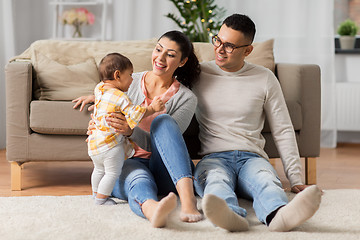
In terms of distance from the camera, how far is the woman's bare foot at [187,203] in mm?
1906

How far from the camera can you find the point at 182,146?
6.66ft

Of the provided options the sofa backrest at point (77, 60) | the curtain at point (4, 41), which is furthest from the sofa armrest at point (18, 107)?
the curtain at point (4, 41)

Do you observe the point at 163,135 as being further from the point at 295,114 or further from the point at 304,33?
the point at 304,33

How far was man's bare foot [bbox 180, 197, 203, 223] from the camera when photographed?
1902 millimetres

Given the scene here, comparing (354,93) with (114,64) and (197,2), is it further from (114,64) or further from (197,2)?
(114,64)

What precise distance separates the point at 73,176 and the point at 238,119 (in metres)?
1.11

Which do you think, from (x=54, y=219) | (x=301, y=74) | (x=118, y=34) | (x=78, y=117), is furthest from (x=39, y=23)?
(x=54, y=219)

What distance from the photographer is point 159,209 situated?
69.3 inches

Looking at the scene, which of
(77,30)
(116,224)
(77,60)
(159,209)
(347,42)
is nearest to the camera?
(159,209)

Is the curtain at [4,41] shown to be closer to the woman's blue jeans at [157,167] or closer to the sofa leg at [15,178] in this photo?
the sofa leg at [15,178]

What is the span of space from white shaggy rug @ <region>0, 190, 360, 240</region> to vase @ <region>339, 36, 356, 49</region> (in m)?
2.43

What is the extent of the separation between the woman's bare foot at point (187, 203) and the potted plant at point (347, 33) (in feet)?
9.52

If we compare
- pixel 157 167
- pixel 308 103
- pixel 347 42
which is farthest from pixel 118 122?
pixel 347 42

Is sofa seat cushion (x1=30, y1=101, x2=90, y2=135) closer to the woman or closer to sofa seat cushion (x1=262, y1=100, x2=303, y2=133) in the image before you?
the woman
